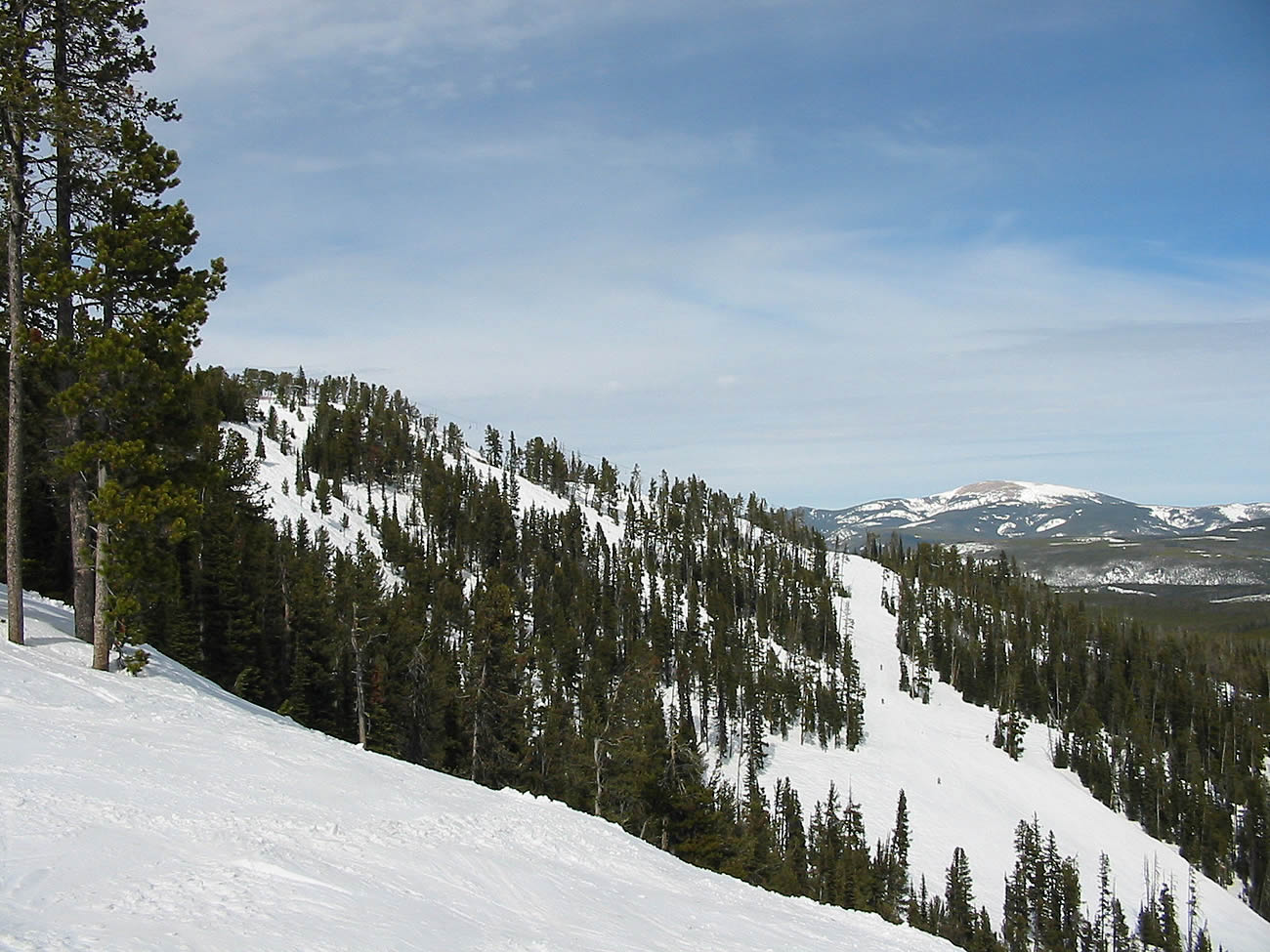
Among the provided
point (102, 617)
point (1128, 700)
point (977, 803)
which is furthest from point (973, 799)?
point (102, 617)

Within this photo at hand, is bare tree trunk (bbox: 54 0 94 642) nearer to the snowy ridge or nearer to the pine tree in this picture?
the pine tree

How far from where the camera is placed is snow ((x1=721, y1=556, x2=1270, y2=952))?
10350 centimetres

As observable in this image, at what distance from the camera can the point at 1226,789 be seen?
425 feet

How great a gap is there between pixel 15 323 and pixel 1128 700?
168 m

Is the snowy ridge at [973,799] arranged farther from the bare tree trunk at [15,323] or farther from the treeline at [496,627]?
the bare tree trunk at [15,323]

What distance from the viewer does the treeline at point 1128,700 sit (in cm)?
11925

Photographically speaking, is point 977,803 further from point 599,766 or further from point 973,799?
point 599,766

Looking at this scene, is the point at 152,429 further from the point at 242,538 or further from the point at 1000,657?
the point at 1000,657

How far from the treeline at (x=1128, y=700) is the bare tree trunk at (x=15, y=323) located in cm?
13884

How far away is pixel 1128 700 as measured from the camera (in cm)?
14475

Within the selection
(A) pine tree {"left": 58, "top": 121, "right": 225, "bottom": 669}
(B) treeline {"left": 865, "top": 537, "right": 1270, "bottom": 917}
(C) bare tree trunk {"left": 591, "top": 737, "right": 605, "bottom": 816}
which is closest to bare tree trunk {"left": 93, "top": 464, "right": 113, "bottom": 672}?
(A) pine tree {"left": 58, "top": 121, "right": 225, "bottom": 669}

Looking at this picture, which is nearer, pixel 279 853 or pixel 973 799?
pixel 279 853

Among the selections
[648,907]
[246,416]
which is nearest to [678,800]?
[648,907]

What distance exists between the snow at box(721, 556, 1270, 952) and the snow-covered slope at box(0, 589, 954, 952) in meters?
97.8
